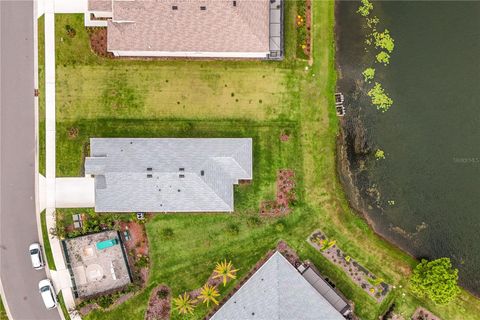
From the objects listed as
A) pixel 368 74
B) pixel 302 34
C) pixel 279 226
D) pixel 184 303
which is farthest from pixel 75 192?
pixel 368 74

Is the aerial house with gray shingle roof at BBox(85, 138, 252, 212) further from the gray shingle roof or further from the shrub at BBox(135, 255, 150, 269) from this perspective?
the gray shingle roof

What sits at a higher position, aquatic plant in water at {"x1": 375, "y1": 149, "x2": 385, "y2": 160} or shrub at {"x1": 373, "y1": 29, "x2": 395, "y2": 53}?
shrub at {"x1": 373, "y1": 29, "x2": 395, "y2": 53}

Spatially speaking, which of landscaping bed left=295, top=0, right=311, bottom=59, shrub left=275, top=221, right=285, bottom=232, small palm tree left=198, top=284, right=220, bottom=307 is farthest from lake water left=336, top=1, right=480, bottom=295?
small palm tree left=198, top=284, right=220, bottom=307

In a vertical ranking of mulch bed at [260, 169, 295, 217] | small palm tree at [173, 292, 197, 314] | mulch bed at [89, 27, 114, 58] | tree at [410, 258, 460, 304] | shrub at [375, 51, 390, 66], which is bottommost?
small palm tree at [173, 292, 197, 314]

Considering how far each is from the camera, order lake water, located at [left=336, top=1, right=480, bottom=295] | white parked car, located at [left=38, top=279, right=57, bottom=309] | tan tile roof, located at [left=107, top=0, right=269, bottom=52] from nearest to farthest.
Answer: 1. tan tile roof, located at [left=107, top=0, right=269, bottom=52]
2. white parked car, located at [left=38, top=279, right=57, bottom=309]
3. lake water, located at [left=336, top=1, right=480, bottom=295]

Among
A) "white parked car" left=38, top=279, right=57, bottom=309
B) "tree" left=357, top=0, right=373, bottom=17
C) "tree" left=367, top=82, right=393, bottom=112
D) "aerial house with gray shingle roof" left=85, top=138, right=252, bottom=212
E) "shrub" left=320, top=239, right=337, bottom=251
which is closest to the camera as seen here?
"aerial house with gray shingle roof" left=85, top=138, right=252, bottom=212

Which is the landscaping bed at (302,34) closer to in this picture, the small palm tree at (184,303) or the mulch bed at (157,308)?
the small palm tree at (184,303)

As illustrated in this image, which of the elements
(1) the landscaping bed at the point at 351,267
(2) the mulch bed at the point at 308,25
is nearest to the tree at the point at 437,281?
(1) the landscaping bed at the point at 351,267

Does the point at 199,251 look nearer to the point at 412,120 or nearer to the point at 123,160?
the point at 123,160
